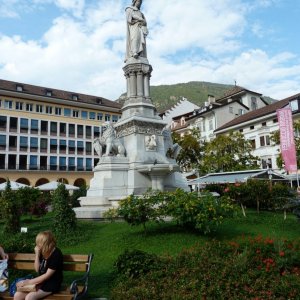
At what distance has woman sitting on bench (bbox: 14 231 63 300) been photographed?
5.43 m

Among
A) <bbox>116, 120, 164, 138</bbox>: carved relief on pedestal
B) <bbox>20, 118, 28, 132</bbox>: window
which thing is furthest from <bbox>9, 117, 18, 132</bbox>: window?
<bbox>116, 120, 164, 138</bbox>: carved relief on pedestal

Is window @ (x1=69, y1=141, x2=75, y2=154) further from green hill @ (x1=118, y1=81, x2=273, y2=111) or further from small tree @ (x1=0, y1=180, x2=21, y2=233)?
green hill @ (x1=118, y1=81, x2=273, y2=111)

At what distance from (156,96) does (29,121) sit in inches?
4927

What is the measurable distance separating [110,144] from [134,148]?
46.4 inches

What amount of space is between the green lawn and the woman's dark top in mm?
1324

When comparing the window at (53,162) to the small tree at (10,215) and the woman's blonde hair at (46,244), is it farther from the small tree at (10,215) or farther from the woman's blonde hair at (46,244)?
the woman's blonde hair at (46,244)

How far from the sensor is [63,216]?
40.2ft

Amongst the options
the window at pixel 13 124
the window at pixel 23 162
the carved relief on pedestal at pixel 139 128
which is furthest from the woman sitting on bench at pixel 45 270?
the window at pixel 13 124

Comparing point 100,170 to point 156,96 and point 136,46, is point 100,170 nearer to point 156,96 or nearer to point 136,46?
point 136,46

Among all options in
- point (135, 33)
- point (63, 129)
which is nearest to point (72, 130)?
point (63, 129)

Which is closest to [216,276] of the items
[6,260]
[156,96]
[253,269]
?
[253,269]

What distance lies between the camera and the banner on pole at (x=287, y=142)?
71.5 ft

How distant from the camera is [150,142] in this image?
17.0 meters

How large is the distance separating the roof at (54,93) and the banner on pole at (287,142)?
1716 inches
